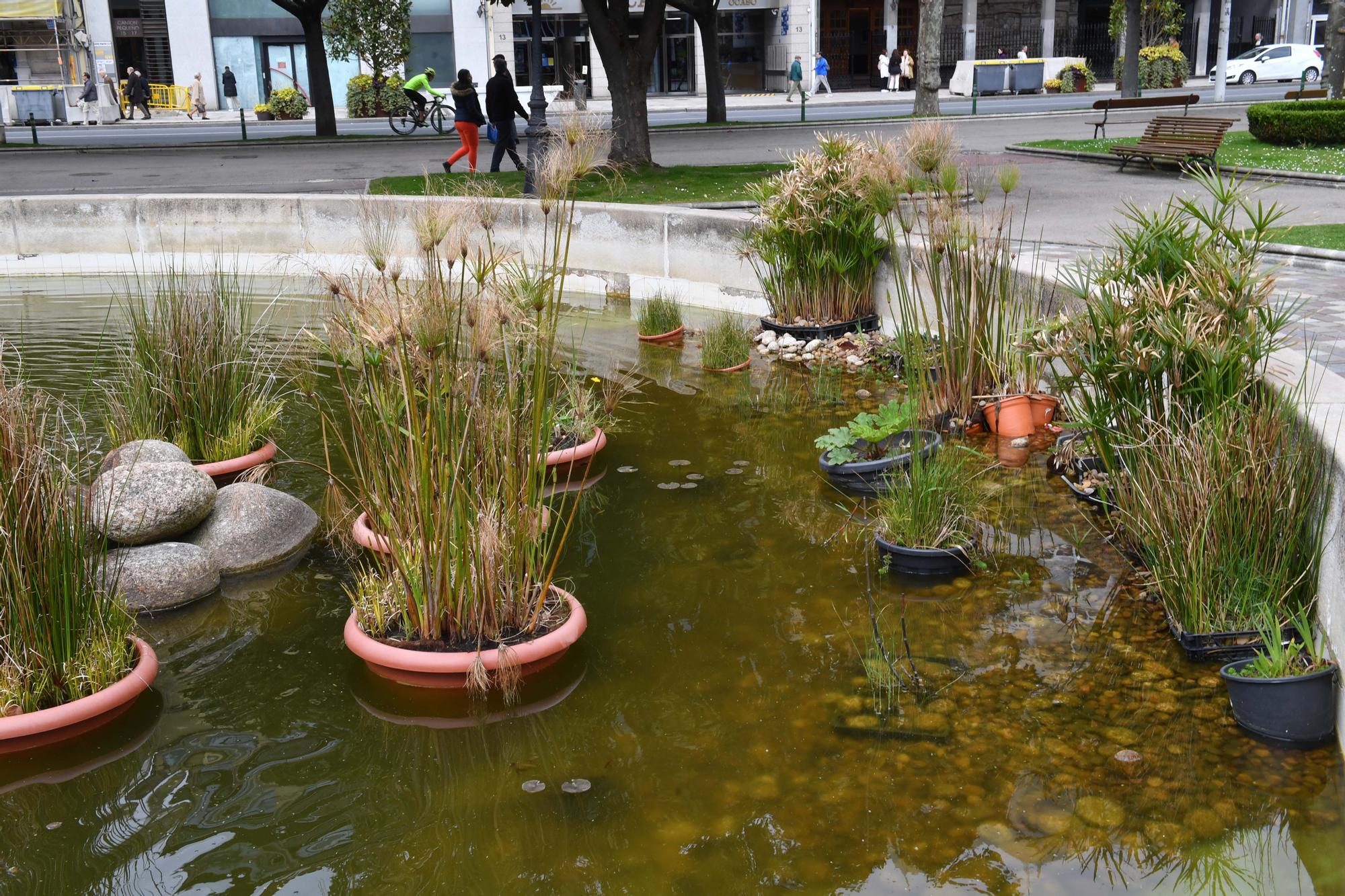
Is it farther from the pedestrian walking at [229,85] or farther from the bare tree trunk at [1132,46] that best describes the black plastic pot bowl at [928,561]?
the pedestrian walking at [229,85]

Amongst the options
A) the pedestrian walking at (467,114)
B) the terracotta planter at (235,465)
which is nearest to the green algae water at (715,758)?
the terracotta planter at (235,465)

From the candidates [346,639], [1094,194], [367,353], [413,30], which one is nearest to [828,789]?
[346,639]

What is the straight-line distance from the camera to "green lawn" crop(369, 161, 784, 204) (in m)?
13.5

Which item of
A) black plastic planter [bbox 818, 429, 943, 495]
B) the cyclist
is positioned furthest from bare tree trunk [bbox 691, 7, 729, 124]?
black plastic planter [bbox 818, 429, 943, 495]

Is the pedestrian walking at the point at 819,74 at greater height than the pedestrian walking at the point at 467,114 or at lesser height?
greater

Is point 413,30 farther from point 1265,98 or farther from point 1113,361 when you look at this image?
point 1113,361

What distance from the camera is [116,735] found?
411cm

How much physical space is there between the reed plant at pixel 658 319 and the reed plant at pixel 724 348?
62 cm

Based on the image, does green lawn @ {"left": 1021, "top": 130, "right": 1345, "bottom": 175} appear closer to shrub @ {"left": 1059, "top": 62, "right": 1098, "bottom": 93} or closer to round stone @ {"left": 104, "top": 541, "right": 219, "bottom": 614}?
round stone @ {"left": 104, "top": 541, "right": 219, "bottom": 614}

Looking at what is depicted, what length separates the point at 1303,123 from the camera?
1809 centimetres

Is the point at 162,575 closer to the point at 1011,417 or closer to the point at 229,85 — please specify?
the point at 1011,417

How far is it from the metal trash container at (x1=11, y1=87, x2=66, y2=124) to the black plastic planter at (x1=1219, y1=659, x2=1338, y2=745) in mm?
35730

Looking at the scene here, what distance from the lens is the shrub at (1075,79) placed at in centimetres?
3778

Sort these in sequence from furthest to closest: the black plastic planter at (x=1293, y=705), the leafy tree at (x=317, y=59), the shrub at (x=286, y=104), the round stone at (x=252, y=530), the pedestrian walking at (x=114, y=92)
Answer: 1. the pedestrian walking at (x=114, y=92)
2. the shrub at (x=286, y=104)
3. the leafy tree at (x=317, y=59)
4. the round stone at (x=252, y=530)
5. the black plastic planter at (x=1293, y=705)
